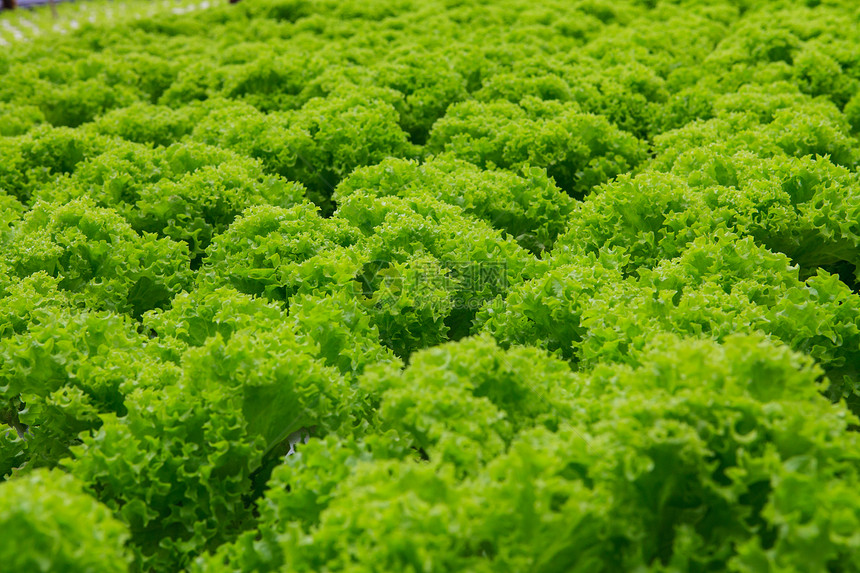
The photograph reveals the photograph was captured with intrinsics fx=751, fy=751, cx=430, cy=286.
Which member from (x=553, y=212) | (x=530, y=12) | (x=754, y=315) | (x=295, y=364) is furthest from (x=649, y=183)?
(x=530, y=12)

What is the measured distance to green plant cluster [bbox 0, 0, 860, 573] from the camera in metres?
2.96

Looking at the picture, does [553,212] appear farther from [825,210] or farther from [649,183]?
[825,210]

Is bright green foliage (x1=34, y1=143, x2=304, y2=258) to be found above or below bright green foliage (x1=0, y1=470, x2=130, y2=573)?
below

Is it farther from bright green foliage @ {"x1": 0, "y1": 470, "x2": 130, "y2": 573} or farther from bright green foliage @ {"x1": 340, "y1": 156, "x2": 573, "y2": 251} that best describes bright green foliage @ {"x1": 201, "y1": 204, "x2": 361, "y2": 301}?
bright green foliage @ {"x1": 0, "y1": 470, "x2": 130, "y2": 573}

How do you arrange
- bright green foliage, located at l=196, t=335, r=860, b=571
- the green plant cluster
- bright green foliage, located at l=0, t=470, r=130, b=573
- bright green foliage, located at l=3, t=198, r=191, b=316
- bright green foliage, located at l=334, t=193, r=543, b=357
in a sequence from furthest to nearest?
bright green foliage, located at l=3, t=198, r=191, b=316 → bright green foliage, located at l=334, t=193, r=543, b=357 → the green plant cluster → bright green foliage, located at l=196, t=335, r=860, b=571 → bright green foliage, located at l=0, t=470, r=130, b=573

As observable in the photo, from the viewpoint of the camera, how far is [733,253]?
16.5 feet

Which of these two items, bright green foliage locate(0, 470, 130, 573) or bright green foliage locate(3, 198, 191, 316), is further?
bright green foliage locate(3, 198, 191, 316)

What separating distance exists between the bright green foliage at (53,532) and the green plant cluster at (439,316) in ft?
0.04

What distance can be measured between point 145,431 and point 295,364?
844mm

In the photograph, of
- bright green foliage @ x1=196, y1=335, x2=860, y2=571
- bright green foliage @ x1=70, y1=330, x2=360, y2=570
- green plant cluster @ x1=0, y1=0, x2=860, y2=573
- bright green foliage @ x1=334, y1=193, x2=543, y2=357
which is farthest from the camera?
bright green foliage @ x1=334, y1=193, x2=543, y2=357

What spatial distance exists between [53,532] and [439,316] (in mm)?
2861

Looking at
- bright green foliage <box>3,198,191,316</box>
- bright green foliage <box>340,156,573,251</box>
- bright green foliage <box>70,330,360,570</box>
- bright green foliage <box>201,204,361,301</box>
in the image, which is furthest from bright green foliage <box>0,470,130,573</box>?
bright green foliage <box>340,156,573,251</box>

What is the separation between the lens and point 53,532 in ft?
8.76

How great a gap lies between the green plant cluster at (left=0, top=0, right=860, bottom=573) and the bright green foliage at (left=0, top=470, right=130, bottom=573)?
0.04 feet
